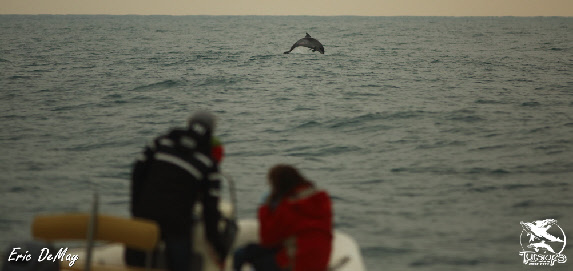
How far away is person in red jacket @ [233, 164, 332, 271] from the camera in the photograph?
525 centimetres

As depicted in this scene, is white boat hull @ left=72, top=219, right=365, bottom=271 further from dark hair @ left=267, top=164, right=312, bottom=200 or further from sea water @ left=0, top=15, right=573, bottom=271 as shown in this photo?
sea water @ left=0, top=15, right=573, bottom=271

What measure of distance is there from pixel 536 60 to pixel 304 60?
1959 cm

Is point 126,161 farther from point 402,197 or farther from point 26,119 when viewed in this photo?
point 26,119

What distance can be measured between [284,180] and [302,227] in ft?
1.27

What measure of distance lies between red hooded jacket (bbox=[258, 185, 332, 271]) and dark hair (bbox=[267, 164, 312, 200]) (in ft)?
0.16

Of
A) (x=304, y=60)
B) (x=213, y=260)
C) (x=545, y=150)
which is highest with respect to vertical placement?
(x=213, y=260)

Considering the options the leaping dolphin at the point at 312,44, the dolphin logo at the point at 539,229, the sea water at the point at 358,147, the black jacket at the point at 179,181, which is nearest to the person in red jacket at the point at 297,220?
the black jacket at the point at 179,181

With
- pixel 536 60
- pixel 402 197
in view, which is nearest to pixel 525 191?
pixel 402 197

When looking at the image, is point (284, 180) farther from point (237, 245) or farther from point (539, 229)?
point (539, 229)

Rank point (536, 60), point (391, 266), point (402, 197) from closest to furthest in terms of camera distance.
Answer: point (391, 266)
point (402, 197)
point (536, 60)

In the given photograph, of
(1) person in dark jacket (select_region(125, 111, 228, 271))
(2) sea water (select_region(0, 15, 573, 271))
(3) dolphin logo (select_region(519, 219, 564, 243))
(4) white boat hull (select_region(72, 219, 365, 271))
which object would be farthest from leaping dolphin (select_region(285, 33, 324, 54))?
(1) person in dark jacket (select_region(125, 111, 228, 271))

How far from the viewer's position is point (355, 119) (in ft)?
76.5

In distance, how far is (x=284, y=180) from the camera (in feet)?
17.3

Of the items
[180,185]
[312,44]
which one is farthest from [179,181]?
[312,44]
